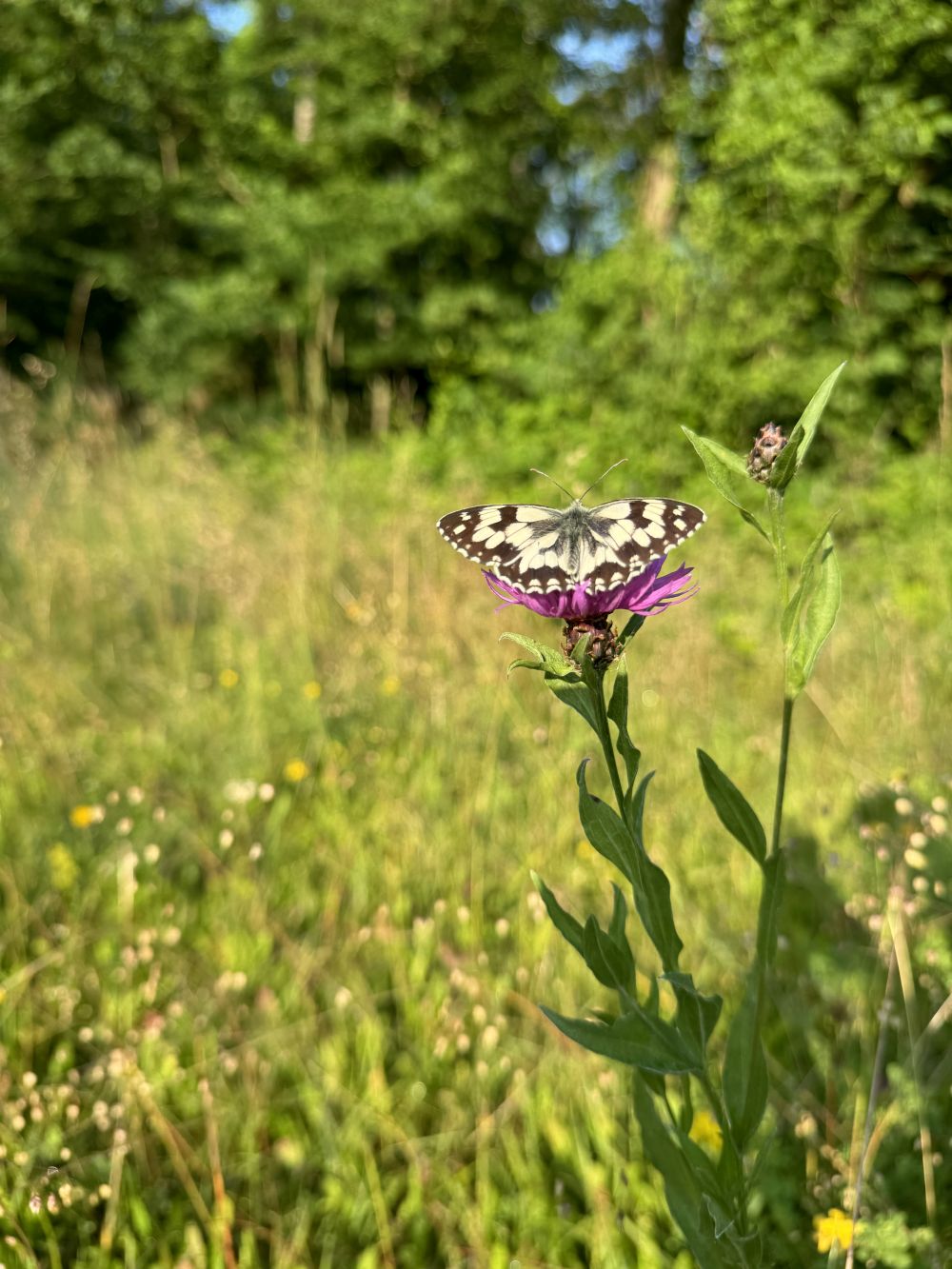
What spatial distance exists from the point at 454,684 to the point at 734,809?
1.80 meters

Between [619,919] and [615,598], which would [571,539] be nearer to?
[615,598]

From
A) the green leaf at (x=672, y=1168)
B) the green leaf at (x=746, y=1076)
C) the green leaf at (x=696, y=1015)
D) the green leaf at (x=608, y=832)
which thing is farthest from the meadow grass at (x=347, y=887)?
the green leaf at (x=608, y=832)

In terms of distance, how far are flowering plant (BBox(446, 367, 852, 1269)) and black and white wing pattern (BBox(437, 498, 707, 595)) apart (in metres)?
0.02

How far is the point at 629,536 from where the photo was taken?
1.05 meters

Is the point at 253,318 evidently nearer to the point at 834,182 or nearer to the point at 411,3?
the point at 411,3

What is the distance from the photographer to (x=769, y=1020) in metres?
1.79

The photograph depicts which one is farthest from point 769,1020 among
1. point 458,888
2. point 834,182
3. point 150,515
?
point 834,182

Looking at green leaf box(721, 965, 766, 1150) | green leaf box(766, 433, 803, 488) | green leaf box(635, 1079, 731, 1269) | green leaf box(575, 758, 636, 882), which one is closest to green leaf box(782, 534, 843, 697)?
green leaf box(766, 433, 803, 488)

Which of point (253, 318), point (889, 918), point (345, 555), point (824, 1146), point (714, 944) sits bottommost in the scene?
point (824, 1146)

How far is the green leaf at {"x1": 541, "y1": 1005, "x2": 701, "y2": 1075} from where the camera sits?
3.02 feet

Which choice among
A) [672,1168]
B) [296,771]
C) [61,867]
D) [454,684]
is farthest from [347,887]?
[672,1168]

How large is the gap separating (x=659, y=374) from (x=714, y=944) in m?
4.64

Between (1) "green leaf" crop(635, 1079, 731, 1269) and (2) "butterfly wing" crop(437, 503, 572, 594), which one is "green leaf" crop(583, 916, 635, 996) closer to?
(1) "green leaf" crop(635, 1079, 731, 1269)

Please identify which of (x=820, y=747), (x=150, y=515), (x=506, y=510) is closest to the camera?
(x=506, y=510)
